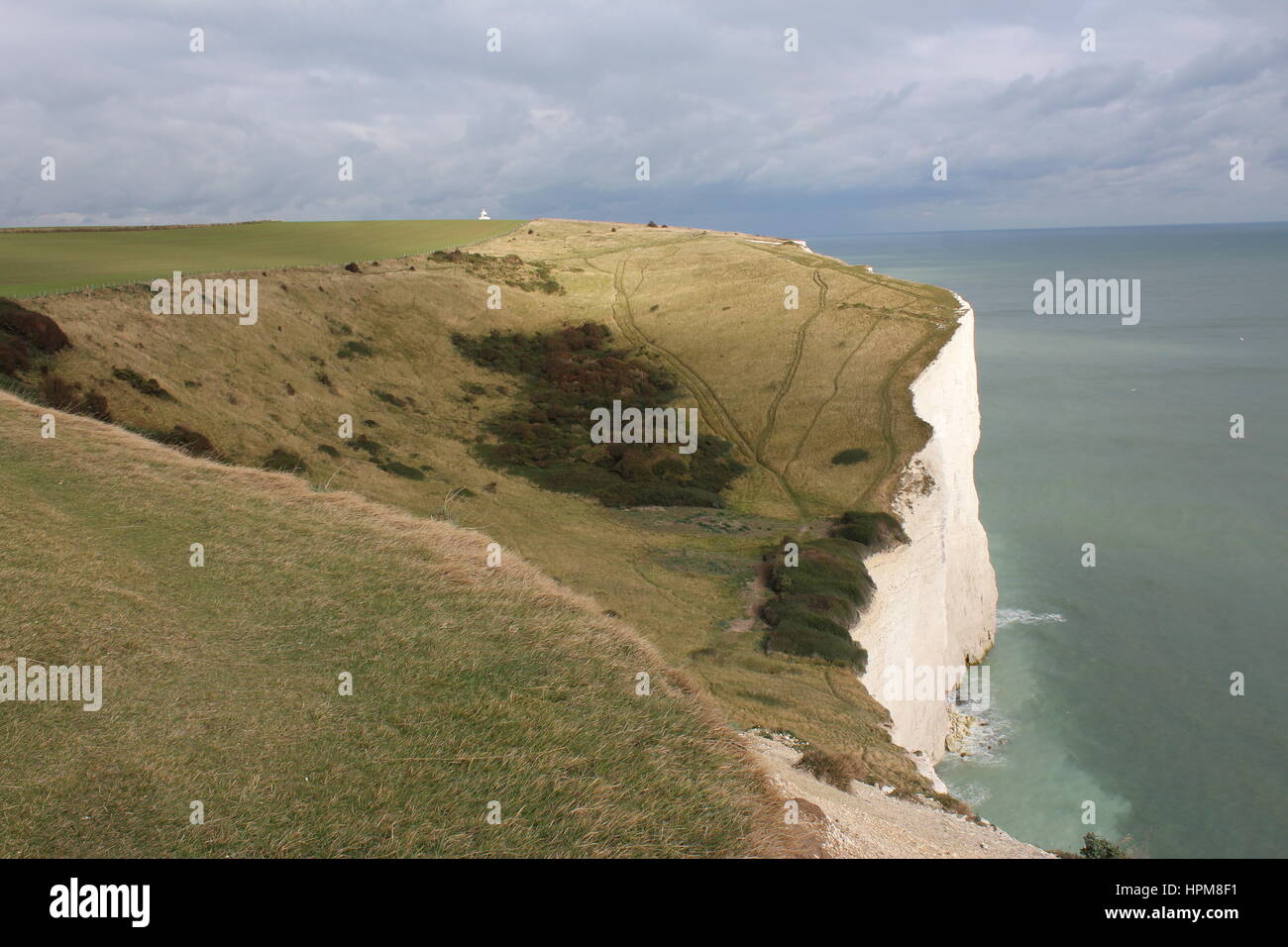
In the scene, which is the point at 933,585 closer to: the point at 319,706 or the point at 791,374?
the point at 791,374

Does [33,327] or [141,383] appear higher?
[33,327]

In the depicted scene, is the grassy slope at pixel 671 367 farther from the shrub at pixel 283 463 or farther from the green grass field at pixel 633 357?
the shrub at pixel 283 463

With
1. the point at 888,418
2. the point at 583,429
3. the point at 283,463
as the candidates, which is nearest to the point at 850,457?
the point at 888,418

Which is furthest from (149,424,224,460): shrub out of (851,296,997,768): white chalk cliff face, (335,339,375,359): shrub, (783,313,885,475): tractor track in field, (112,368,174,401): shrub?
(783,313,885,475): tractor track in field

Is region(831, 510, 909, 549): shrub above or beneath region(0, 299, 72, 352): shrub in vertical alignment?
beneath

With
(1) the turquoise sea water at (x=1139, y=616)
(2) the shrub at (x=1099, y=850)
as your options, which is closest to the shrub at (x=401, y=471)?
(1) the turquoise sea water at (x=1139, y=616)

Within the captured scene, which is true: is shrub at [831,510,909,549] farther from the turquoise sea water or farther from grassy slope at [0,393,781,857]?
grassy slope at [0,393,781,857]
